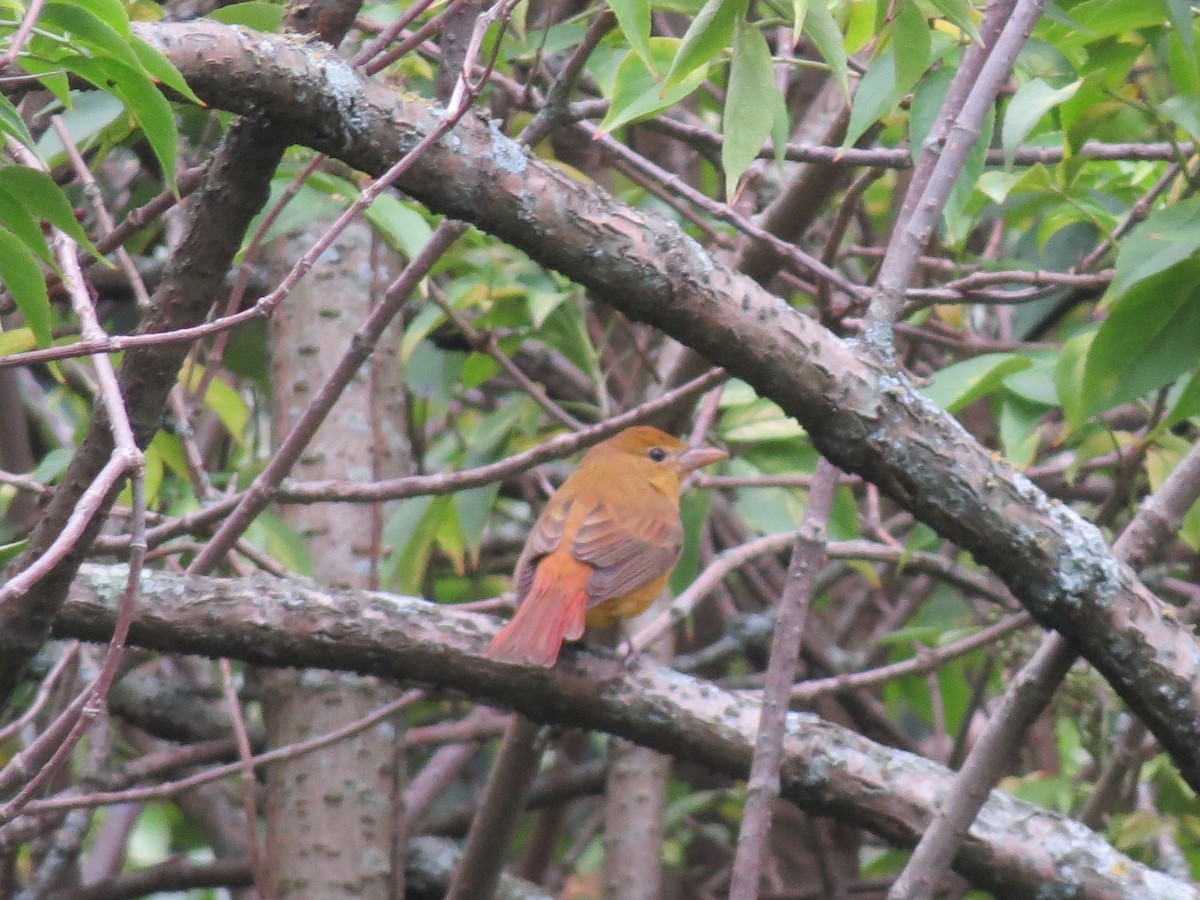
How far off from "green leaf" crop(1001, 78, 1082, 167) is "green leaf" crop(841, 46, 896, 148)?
180 millimetres

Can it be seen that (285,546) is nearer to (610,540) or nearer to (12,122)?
(610,540)

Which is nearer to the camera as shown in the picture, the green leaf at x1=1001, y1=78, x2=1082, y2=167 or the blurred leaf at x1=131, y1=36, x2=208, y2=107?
the blurred leaf at x1=131, y1=36, x2=208, y2=107

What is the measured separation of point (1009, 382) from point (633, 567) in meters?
1.43

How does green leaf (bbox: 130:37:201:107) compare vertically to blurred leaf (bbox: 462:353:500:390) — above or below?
above

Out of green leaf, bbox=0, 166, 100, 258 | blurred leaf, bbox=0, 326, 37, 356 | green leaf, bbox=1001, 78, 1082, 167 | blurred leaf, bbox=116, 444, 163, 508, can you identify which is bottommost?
blurred leaf, bbox=116, 444, 163, 508

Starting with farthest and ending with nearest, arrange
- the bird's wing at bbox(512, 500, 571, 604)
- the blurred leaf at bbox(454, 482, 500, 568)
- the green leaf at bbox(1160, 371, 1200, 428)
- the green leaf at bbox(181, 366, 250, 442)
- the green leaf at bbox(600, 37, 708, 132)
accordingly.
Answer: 1. the bird's wing at bbox(512, 500, 571, 604)
2. the blurred leaf at bbox(454, 482, 500, 568)
3. the green leaf at bbox(181, 366, 250, 442)
4. the green leaf at bbox(1160, 371, 1200, 428)
5. the green leaf at bbox(600, 37, 708, 132)

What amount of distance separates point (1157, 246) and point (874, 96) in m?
0.49

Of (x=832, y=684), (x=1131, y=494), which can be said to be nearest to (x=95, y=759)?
(x=832, y=684)

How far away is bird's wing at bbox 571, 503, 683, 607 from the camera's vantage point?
4.05 metres

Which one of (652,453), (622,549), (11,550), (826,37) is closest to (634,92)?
(826,37)

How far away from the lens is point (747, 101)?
1820 millimetres

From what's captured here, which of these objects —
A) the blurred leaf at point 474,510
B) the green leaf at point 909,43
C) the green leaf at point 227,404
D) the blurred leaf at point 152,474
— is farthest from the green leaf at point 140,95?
→ the blurred leaf at point 474,510

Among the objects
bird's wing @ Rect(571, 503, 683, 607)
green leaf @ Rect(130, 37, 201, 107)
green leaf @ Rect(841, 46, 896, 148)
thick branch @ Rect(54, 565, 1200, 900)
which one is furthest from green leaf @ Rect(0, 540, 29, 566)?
bird's wing @ Rect(571, 503, 683, 607)

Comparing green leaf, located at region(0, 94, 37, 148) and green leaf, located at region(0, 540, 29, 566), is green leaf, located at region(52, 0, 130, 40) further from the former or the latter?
green leaf, located at region(0, 540, 29, 566)
